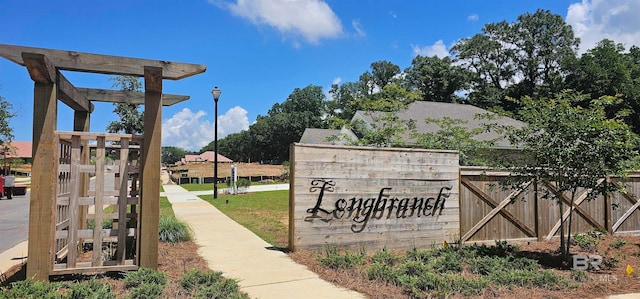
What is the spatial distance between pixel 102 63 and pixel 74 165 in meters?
1.40

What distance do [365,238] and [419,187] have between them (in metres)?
1.60

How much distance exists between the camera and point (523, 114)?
7102 millimetres

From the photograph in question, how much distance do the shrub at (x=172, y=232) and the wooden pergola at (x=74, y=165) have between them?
2.38 meters

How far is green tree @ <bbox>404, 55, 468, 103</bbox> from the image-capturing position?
155ft

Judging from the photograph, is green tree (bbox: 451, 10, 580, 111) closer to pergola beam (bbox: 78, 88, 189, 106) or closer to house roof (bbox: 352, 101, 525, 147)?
house roof (bbox: 352, 101, 525, 147)

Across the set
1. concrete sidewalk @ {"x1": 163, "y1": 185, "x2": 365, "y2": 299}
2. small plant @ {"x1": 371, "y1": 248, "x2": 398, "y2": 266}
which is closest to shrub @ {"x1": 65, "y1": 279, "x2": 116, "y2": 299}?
concrete sidewalk @ {"x1": 163, "y1": 185, "x2": 365, "y2": 299}

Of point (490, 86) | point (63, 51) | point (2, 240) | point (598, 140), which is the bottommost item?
point (2, 240)

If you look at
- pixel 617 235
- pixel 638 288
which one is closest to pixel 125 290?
pixel 638 288

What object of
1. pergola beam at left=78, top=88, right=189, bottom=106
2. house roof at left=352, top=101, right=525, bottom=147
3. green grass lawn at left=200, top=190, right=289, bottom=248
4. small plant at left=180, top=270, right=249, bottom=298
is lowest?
green grass lawn at left=200, top=190, right=289, bottom=248

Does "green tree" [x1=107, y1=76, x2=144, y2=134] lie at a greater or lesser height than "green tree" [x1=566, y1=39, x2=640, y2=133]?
lesser

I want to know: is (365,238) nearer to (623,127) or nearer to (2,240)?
(623,127)

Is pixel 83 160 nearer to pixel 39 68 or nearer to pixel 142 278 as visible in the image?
pixel 39 68

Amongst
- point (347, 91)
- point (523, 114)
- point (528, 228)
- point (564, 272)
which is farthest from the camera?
point (347, 91)

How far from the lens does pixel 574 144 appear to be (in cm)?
663
